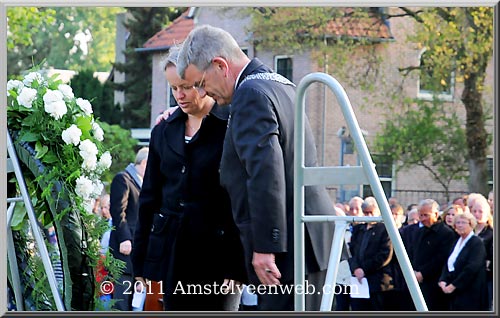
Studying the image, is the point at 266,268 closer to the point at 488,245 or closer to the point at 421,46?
the point at 488,245

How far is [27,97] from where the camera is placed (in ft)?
14.0

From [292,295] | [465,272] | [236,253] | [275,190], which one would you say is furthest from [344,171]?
[465,272]

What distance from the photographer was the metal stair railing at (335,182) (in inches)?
139

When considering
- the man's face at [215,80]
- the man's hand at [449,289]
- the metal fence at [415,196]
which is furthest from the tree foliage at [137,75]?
the man's face at [215,80]

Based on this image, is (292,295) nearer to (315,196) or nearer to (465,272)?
(315,196)

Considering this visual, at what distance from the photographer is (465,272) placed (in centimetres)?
912

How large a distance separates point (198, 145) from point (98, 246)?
2.14 ft

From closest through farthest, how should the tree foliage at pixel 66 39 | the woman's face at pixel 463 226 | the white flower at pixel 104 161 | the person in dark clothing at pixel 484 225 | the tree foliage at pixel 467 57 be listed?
the white flower at pixel 104 161
the woman's face at pixel 463 226
the person in dark clothing at pixel 484 225
the tree foliage at pixel 467 57
the tree foliage at pixel 66 39

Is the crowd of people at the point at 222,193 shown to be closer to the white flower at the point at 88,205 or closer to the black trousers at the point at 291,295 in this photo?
the black trousers at the point at 291,295

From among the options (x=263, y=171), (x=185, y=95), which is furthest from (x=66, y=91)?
(x=263, y=171)

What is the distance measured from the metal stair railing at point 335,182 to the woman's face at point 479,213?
584cm

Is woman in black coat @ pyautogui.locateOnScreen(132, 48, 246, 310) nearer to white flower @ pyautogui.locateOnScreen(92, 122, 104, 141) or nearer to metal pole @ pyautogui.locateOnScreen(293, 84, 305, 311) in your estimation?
white flower @ pyautogui.locateOnScreen(92, 122, 104, 141)

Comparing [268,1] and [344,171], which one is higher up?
[268,1]

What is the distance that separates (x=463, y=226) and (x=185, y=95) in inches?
198
